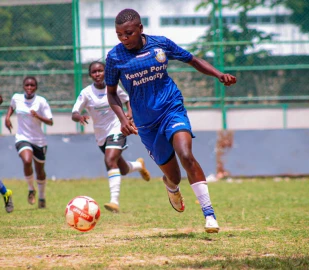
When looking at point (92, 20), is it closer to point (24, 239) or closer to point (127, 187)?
point (127, 187)

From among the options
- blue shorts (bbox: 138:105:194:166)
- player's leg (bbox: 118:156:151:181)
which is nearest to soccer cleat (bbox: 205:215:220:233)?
blue shorts (bbox: 138:105:194:166)

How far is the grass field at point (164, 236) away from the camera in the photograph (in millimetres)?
5344

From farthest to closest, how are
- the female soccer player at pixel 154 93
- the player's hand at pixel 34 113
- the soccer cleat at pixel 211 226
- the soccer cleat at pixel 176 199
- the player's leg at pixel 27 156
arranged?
the player's leg at pixel 27 156, the player's hand at pixel 34 113, the soccer cleat at pixel 176 199, the female soccer player at pixel 154 93, the soccer cleat at pixel 211 226

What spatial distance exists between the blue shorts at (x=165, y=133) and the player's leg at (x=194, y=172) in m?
0.10

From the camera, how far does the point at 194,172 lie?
6.63 m

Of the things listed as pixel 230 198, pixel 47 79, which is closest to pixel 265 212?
pixel 230 198

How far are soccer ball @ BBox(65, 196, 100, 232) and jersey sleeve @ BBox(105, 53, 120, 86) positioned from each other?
1349 mm

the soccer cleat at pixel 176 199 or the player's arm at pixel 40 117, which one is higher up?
the player's arm at pixel 40 117

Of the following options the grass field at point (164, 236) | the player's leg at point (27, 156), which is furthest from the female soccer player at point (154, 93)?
the player's leg at point (27, 156)

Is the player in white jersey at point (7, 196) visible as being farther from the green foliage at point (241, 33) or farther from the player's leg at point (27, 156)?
the green foliage at point (241, 33)

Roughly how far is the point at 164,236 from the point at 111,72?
1.80m

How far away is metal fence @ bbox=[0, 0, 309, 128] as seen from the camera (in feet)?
51.7

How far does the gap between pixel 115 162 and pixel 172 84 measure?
3.34 metres

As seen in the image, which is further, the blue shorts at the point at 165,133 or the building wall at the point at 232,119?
the building wall at the point at 232,119
